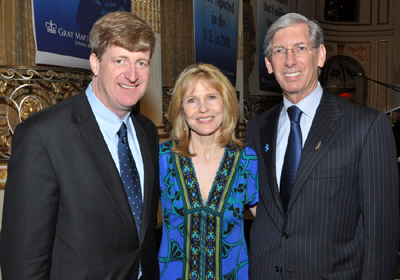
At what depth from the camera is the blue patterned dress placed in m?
1.90

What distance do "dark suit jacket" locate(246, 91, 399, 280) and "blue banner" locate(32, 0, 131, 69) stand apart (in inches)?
108

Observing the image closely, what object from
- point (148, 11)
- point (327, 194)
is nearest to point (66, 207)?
point (327, 194)

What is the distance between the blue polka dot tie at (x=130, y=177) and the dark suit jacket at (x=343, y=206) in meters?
0.65

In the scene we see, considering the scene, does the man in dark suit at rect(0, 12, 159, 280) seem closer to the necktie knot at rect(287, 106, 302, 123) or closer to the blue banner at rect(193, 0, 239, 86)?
the necktie knot at rect(287, 106, 302, 123)

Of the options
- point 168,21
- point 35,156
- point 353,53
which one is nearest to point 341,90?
point 353,53

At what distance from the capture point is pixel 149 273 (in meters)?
1.70

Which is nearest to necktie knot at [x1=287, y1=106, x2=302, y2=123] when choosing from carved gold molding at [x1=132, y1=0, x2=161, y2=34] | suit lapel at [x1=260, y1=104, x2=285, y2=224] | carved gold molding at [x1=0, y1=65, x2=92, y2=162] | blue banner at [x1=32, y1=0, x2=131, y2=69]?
suit lapel at [x1=260, y1=104, x2=285, y2=224]

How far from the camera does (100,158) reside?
1.50 m

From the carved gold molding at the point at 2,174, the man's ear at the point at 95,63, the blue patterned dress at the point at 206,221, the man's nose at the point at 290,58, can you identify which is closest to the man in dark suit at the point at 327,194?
the man's nose at the point at 290,58

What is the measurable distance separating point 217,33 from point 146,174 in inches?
184

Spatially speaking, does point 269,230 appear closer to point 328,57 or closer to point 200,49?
point 200,49

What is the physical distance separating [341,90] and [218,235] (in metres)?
14.0

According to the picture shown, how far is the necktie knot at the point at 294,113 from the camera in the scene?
1856mm

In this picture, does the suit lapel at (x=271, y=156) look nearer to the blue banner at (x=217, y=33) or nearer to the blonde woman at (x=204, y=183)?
the blonde woman at (x=204, y=183)
